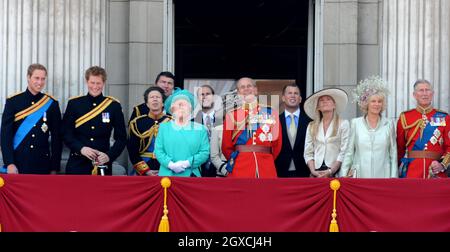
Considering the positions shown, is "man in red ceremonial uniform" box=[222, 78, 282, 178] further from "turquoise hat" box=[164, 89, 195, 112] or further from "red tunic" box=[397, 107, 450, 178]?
"red tunic" box=[397, 107, 450, 178]

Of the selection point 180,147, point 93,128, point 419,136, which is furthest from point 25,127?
point 419,136

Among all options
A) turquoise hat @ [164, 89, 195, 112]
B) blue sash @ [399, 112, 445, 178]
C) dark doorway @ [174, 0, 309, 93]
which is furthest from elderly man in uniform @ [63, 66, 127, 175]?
dark doorway @ [174, 0, 309, 93]

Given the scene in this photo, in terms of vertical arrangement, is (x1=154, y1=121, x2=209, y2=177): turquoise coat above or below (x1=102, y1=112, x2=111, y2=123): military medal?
below

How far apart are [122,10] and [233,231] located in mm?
4532

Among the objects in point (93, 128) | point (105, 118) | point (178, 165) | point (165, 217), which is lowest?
point (165, 217)

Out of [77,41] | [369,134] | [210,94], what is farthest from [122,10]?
[369,134]

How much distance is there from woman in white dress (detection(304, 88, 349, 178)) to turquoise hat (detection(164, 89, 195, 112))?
132 cm

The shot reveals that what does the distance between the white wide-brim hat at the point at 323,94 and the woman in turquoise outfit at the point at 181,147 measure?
1.37 meters

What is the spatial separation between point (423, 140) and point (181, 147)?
8.98 ft

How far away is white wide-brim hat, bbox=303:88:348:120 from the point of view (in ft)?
40.0

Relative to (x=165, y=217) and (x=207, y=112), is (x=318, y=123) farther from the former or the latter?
(x=165, y=217)

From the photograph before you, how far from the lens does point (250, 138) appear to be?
1179 centimetres

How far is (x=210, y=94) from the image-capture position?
12.8 meters
